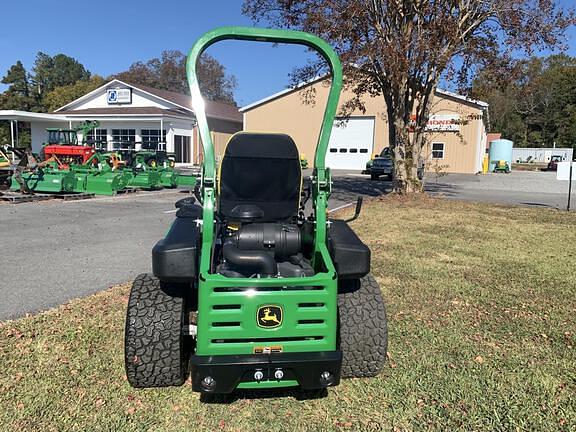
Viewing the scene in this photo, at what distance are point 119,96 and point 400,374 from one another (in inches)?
1353

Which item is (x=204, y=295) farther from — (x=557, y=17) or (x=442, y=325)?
(x=557, y=17)

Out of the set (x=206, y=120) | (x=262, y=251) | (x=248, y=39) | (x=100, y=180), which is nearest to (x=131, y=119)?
(x=100, y=180)

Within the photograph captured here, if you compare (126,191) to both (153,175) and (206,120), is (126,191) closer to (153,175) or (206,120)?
(153,175)

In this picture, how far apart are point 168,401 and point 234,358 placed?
2.40 feet

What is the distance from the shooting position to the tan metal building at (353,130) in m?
30.7

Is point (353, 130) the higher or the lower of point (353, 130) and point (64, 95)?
the lower

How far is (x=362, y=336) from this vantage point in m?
3.18

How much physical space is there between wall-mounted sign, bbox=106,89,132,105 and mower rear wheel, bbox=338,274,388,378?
110 feet

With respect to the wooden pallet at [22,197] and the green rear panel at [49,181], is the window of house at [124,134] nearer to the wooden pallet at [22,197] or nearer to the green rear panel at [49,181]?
the green rear panel at [49,181]

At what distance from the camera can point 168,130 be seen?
31188 millimetres

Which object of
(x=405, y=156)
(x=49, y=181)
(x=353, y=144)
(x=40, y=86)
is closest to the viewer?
(x=49, y=181)

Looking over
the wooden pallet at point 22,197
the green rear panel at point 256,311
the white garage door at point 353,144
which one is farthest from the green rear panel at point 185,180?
the white garage door at point 353,144

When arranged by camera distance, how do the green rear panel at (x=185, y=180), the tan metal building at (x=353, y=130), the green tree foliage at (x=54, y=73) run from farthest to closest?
the green tree foliage at (x=54, y=73), the tan metal building at (x=353, y=130), the green rear panel at (x=185, y=180)

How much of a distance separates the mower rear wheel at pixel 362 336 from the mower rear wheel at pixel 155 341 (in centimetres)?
110
